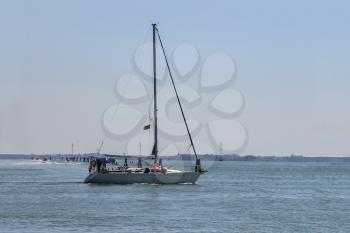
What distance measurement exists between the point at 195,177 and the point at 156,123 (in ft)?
28.1

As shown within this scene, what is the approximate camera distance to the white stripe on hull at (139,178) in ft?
287

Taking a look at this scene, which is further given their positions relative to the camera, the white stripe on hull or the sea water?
the white stripe on hull

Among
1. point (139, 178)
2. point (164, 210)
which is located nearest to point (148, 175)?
point (139, 178)

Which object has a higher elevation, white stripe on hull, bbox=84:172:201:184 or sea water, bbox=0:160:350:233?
white stripe on hull, bbox=84:172:201:184

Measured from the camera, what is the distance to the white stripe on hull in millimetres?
87625

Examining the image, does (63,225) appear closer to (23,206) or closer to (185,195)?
(23,206)

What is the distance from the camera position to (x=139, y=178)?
87.9m

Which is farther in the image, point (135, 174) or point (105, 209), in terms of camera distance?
point (135, 174)

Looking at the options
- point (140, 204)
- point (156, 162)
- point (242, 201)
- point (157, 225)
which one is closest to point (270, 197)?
point (242, 201)

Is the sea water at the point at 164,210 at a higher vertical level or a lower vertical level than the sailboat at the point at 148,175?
lower

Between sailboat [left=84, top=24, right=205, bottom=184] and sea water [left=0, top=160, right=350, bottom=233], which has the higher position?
sailboat [left=84, top=24, right=205, bottom=184]

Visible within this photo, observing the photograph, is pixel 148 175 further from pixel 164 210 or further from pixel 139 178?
pixel 164 210

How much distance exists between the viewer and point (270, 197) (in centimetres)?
8250

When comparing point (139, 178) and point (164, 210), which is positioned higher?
point (139, 178)
